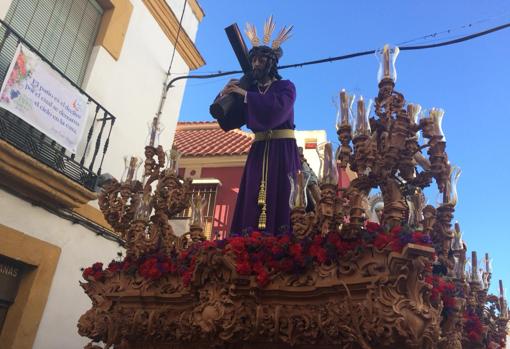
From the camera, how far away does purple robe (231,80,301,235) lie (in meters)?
3.21

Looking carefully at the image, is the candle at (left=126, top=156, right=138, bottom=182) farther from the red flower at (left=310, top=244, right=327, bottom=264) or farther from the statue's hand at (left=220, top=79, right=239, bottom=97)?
the red flower at (left=310, top=244, right=327, bottom=264)

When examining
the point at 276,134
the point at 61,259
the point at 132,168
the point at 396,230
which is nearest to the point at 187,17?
the point at 61,259

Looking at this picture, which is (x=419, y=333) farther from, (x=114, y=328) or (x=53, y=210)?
Result: (x=53, y=210)

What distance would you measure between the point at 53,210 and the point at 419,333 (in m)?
3.87

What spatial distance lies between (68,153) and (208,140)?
5.33 m

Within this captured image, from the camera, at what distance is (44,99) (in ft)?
15.5

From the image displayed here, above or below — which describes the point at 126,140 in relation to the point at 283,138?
above

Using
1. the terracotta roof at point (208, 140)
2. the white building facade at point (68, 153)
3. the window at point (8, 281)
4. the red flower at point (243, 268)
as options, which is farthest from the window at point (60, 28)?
the red flower at point (243, 268)

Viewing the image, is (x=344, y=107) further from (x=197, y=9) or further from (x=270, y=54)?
(x=197, y=9)

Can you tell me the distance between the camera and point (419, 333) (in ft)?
6.43

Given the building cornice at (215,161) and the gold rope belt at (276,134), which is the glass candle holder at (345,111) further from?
the building cornice at (215,161)

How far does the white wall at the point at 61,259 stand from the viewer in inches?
177

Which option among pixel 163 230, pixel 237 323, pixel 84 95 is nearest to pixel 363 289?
pixel 237 323

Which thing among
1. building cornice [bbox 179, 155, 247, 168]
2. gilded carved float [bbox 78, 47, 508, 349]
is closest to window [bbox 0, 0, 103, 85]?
gilded carved float [bbox 78, 47, 508, 349]
